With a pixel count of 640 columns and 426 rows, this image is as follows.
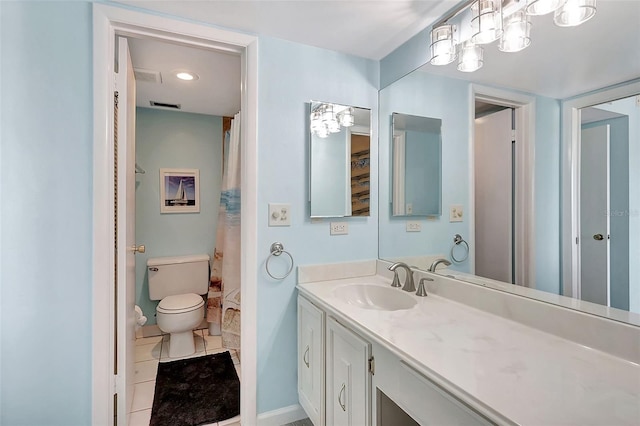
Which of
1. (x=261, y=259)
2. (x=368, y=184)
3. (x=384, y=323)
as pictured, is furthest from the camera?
(x=368, y=184)

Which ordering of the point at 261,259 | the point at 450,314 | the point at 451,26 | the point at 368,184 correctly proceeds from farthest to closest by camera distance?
the point at 368,184, the point at 261,259, the point at 451,26, the point at 450,314

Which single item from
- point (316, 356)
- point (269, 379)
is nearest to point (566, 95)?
point (316, 356)

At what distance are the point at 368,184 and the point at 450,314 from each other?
95 cm

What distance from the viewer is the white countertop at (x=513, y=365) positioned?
66 centimetres

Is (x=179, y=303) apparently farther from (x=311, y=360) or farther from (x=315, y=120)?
(x=315, y=120)

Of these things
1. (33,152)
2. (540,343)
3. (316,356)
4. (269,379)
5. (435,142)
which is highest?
(435,142)

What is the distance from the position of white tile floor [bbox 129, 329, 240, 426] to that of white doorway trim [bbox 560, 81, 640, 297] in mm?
1830

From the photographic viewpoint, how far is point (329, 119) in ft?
6.03

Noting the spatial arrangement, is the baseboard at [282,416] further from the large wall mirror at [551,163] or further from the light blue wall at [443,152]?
the large wall mirror at [551,163]

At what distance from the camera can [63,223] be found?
53.4 inches

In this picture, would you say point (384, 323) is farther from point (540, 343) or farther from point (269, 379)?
point (269, 379)

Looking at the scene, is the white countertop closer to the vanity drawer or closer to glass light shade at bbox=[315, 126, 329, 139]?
the vanity drawer

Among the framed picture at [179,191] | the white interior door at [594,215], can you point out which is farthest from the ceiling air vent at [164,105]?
the white interior door at [594,215]

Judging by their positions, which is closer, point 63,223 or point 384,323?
point 384,323
